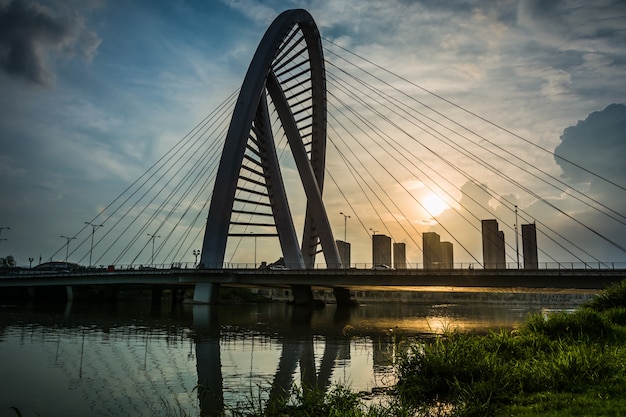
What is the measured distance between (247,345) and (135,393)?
36.7 feet

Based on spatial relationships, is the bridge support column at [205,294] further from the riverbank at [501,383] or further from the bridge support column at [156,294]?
the riverbank at [501,383]

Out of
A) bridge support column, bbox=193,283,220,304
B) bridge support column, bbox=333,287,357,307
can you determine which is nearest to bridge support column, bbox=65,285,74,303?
bridge support column, bbox=193,283,220,304

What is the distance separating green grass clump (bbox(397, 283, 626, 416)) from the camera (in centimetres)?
823

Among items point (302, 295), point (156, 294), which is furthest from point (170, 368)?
point (156, 294)

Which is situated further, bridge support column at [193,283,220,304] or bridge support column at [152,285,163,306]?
bridge support column at [152,285,163,306]

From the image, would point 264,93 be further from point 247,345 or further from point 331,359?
point 331,359

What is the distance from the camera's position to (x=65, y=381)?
1467cm

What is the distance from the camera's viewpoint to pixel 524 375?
394 inches

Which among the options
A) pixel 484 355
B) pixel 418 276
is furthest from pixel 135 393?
pixel 418 276

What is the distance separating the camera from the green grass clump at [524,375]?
324 inches

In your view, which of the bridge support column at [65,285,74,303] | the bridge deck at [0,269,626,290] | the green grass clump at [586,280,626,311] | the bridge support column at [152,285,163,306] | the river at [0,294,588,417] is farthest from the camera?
the bridge support column at [152,285,163,306]

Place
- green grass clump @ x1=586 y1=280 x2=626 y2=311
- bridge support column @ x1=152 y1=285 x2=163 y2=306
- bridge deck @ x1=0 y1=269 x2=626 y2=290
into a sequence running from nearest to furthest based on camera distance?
green grass clump @ x1=586 y1=280 x2=626 y2=311, bridge deck @ x1=0 y1=269 x2=626 y2=290, bridge support column @ x1=152 y1=285 x2=163 y2=306

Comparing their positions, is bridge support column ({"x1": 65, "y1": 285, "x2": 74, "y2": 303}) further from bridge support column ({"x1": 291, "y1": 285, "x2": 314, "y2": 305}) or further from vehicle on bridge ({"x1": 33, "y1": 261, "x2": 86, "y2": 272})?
bridge support column ({"x1": 291, "y1": 285, "x2": 314, "y2": 305})

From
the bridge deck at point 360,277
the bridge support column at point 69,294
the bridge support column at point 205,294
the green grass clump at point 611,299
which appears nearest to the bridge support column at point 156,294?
the bridge support column at point 69,294
